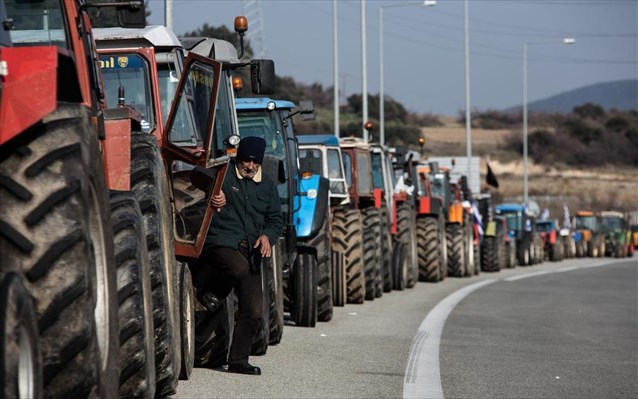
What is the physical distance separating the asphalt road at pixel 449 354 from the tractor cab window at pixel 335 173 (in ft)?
6.29

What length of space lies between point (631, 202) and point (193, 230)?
99963mm

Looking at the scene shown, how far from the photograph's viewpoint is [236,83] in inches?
619

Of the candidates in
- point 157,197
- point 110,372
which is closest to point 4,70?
point 110,372

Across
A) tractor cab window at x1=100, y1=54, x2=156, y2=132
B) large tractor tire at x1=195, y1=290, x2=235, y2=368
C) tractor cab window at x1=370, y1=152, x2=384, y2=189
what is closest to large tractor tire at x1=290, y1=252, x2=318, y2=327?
large tractor tire at x1=195, y1=290, x2=235, y2=368

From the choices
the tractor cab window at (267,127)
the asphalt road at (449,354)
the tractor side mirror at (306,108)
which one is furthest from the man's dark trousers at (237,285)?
the tractor side mirror at (306,108)

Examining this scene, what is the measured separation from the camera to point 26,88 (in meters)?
5.70

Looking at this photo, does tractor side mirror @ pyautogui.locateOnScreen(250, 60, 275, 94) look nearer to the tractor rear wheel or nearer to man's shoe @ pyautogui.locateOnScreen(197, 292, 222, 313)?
man's shoe @ pyautogui.locateOnScreen(197, 292, 222, 313)

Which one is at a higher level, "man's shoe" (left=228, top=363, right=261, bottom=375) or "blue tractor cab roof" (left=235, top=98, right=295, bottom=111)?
"blue tractor cab roof" (left=235, top=98, right=295, bottom=111)

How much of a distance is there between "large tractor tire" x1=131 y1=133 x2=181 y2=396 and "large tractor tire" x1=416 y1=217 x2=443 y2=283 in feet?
69.3

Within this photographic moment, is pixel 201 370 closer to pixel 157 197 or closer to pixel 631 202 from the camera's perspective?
pixel 157 197

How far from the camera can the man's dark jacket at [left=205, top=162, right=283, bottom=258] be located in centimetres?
1174

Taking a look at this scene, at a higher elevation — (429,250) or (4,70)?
(4,70)

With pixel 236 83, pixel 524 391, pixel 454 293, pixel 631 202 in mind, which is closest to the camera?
pixel 524 391

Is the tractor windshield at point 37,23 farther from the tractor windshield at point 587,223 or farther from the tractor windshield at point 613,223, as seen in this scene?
the tractor windshield at point 613,223
